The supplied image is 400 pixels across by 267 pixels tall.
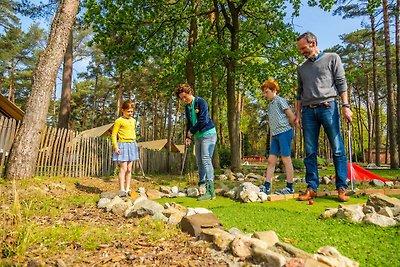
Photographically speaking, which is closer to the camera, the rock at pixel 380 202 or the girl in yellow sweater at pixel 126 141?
the rock at pixel 380 202

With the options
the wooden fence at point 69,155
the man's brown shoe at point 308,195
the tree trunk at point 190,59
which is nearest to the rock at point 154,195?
the man's brown shoe at point 308,195

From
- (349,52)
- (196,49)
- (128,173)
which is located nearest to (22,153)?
(128,173)

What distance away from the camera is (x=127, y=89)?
3231cm

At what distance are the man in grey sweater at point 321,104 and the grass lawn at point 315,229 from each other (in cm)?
40

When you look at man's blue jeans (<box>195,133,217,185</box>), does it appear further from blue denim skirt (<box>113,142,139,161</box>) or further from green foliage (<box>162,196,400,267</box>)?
blue denim skirt (<box>113,142,139,161</box>)

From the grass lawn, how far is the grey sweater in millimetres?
1348

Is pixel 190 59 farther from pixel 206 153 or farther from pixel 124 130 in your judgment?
pixel 206 153

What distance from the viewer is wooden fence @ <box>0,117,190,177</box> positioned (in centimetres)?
727

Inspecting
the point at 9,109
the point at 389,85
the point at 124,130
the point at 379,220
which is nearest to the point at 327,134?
the point at 379,220

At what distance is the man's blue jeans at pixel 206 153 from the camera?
4.56 meters

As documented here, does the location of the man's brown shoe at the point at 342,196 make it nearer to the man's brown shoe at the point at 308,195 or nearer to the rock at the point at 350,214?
the man's brown shoe at the point at 308,195

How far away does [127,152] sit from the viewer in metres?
5.25

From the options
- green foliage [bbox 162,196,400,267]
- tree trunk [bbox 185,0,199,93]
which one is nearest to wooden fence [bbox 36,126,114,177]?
tree trunk [bbox 185,0,199,93]

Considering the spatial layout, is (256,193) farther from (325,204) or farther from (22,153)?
(22,153)
